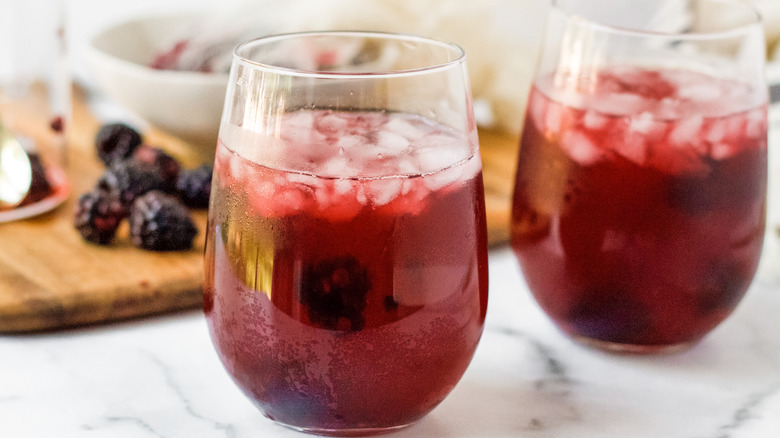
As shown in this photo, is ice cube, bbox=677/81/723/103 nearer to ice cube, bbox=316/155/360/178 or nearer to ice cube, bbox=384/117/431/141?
ice cube, bbox=384/117/431/141

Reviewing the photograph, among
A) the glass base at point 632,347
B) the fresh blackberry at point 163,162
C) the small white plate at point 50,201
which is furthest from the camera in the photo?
the fresh blackberry at point 163,162

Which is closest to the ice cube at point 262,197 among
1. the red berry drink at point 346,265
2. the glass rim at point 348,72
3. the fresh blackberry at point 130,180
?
the red berry drink at point 346,265

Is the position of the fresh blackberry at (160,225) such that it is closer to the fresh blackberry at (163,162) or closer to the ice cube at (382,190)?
the fresh blackberry at (163,162)

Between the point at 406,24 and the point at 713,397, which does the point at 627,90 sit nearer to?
the point at 713,397

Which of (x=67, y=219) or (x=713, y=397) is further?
(x=67, y=219)

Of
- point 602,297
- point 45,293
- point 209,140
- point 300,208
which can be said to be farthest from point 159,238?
point 602,297

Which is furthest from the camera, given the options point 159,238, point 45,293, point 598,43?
point 159,238
